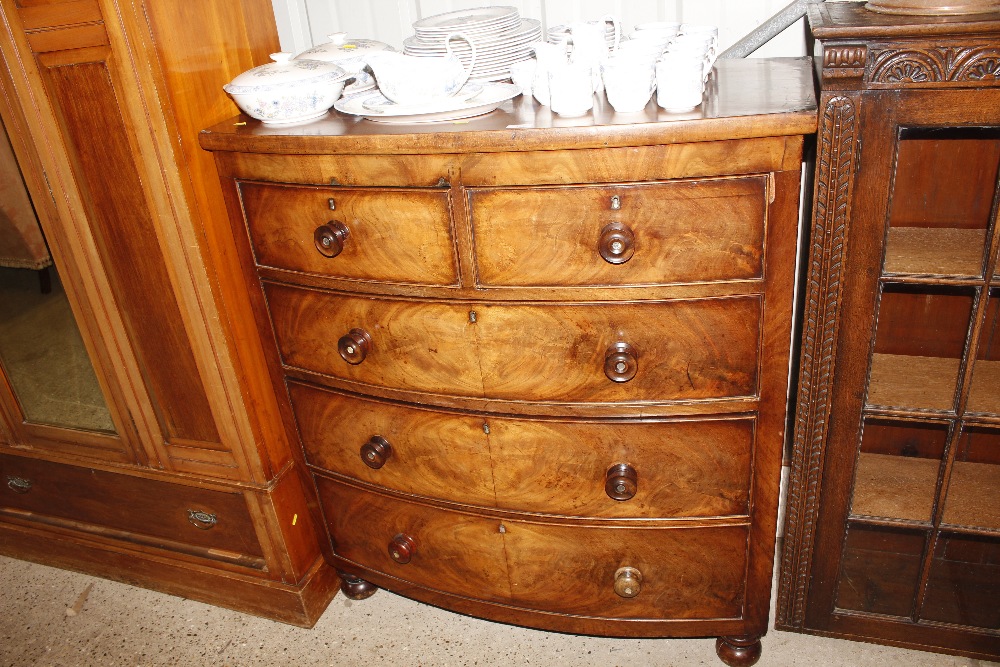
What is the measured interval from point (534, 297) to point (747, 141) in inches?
17.8

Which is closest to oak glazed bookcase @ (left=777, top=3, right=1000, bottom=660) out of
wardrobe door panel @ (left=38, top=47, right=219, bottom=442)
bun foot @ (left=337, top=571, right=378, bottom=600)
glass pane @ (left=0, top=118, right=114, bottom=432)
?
bun foot @ (left=337, top=571, right=378, bottom=600)

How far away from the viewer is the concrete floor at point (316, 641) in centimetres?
182

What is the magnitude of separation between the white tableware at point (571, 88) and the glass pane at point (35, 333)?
124 centimetres

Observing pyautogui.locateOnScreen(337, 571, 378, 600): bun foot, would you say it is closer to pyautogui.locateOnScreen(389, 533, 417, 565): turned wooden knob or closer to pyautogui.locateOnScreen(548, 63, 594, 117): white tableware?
pyautogui.locateOnScreen(389, 533, 417, 565): turned wooden knob

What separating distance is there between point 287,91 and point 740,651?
5.20 feet

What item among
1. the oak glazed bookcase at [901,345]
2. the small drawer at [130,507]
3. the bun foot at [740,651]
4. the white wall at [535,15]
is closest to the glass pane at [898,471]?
the oak glazed bookcase at [901,345]

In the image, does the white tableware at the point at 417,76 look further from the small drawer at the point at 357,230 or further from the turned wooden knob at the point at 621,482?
the turned wooden knob at the point at 621,482

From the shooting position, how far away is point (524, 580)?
1712 mm

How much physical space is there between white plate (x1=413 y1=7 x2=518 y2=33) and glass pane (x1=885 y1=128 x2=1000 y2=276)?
2.87 ft

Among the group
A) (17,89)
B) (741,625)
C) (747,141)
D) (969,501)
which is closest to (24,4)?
(17,89)

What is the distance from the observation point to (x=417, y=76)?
140 cm

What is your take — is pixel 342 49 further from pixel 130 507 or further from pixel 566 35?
pixel 130 507

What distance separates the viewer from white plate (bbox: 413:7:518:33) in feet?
5.18

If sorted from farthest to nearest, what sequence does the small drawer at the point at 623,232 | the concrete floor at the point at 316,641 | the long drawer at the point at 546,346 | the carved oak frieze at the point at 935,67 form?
the concrete floor at the point at 316,641, the long drawer at the point at 546,346, the small drawer at the point at 623,232, the carved oak frieze at the point at 935,67
